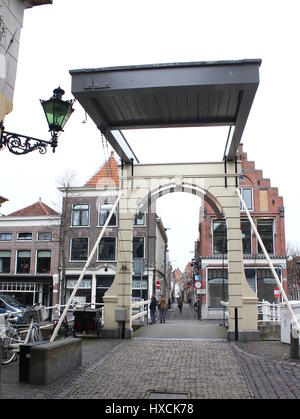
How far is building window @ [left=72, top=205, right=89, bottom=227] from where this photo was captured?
34281 mm

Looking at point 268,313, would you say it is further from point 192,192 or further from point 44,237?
point 44,237

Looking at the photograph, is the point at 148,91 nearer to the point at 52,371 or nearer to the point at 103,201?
the point at 52,371

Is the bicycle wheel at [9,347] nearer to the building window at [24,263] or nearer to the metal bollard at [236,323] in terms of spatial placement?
the metal bollard at [236,323]

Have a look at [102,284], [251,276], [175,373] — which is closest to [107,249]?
[102,284]

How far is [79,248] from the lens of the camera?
1344 inches

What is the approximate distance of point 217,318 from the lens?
3052 cm

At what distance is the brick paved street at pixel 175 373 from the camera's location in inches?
232

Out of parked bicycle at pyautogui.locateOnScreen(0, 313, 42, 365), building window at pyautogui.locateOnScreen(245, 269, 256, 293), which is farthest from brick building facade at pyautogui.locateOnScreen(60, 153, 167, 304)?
parked bicycle at pyautogui.locateOnScreen(0, 313, 42, 365)

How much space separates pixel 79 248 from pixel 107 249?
2.35m

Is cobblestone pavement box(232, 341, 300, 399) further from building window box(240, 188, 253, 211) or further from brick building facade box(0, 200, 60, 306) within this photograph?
brick building facade box(0, 200, 60, 306)

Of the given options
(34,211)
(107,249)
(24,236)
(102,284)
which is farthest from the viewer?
(34,211)

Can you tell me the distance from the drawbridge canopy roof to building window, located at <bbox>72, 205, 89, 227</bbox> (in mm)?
24071
